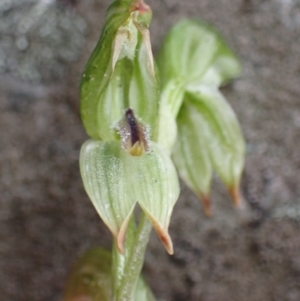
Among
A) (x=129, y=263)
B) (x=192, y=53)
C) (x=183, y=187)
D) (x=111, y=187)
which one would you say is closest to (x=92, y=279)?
(x=129, y=263)

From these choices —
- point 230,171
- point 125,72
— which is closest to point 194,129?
point 230,171

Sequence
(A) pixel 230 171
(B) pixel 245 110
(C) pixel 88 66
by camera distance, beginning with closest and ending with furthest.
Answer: (C) pixel 88 66 < (A) pixel 230 171 < (B) pixel 245 110

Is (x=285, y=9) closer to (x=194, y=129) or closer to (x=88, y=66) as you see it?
(x=194, y=129)

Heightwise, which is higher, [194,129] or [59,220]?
[194,129]

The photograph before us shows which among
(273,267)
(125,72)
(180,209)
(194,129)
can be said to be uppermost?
(125,72)

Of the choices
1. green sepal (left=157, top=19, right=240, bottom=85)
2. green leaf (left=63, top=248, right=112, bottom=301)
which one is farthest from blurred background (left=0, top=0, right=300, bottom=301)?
green leaf (left=63, top=248, right=112, bottom=301)

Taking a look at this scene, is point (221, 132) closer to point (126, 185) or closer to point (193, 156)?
point (193, 156)

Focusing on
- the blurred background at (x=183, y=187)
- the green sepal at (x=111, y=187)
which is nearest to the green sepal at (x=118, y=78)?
the green sepal at (x=111, y=187)
